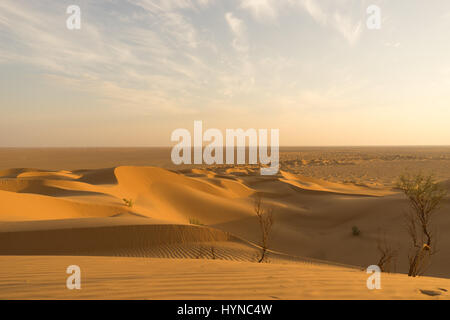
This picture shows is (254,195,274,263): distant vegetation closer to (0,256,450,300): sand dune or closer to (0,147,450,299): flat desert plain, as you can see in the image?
(0,147,450,299): flat desert plain

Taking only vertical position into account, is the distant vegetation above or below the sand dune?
below

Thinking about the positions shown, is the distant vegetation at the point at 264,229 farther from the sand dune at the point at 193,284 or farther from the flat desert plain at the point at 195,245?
the sand dune at the point at 193,284

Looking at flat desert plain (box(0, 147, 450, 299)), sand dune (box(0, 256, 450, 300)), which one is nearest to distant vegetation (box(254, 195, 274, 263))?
flat desert plain (box(0, 147, 450, 299))

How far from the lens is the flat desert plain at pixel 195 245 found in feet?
9.73

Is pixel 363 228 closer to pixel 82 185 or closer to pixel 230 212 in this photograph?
pixel 230 212

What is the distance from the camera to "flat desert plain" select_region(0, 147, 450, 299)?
2.97m

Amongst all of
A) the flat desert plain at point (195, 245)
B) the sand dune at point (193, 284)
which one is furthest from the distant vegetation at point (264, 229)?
the sand dune at point (193, 284)

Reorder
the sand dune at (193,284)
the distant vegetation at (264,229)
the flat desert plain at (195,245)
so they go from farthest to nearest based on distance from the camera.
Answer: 1. the distant vegetation at (264,229)
2. the flat desert plain at (195,245)
3. the sand dune at (193,284)

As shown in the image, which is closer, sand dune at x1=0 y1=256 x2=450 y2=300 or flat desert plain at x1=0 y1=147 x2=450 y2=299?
sand dune at x1=0 y1=256 x2=450 y2=300

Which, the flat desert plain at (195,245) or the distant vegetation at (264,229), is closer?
the flat desert plain at (195,245)

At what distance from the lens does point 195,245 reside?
7250 millimetres

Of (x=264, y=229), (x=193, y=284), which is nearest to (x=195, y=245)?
(x=193, y=284)
